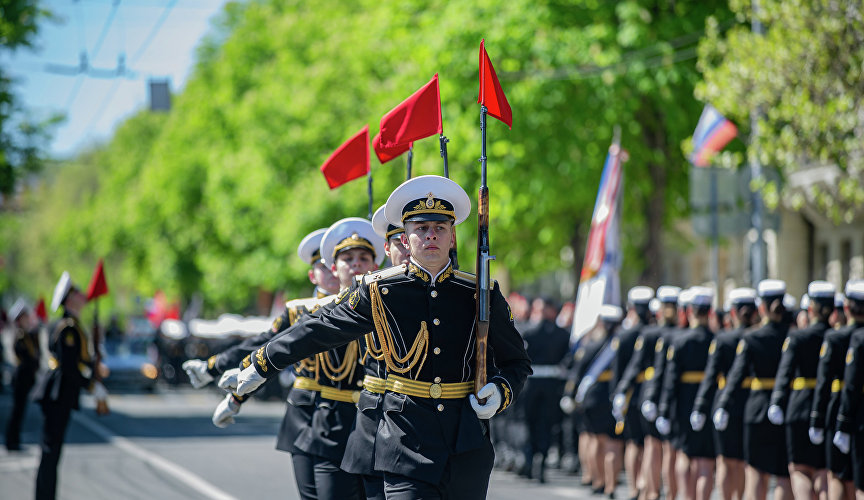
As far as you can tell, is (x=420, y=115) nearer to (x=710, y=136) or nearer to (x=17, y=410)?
(x=710, y=136)

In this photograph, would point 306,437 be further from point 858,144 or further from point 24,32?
point 24,32

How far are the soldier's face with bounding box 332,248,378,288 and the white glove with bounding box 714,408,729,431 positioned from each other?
400 centimetres

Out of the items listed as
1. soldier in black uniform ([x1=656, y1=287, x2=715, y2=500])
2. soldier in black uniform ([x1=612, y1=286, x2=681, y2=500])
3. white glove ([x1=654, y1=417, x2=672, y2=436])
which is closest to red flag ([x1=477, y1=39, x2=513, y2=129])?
soldier in black uniform ([x1=656, y1=287, x2=715, y2=500])

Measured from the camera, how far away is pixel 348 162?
9438mm

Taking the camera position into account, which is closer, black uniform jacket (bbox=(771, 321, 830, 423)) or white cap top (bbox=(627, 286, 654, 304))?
black uniform jacket (bbox=(771, 321, 830, 423))

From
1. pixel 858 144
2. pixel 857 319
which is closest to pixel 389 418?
pixel 857 319

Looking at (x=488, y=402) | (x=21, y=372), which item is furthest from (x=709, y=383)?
(x=21, y=372)

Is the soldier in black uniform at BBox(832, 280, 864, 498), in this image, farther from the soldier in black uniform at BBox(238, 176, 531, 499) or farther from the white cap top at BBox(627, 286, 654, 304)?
the white cap top at BBox(627, 286, 654, 304)

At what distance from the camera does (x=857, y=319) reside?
9.23m

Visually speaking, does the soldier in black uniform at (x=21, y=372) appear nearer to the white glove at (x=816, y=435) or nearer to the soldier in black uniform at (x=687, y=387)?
the soldier in black uniform at (x=687, y=387)

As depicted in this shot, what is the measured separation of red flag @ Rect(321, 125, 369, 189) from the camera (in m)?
9.38

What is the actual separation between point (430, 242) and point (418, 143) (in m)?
19.0

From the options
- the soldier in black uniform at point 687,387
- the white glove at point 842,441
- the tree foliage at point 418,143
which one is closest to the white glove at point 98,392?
the soldier in black uniform at point 687,387

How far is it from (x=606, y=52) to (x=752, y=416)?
39.8ft
